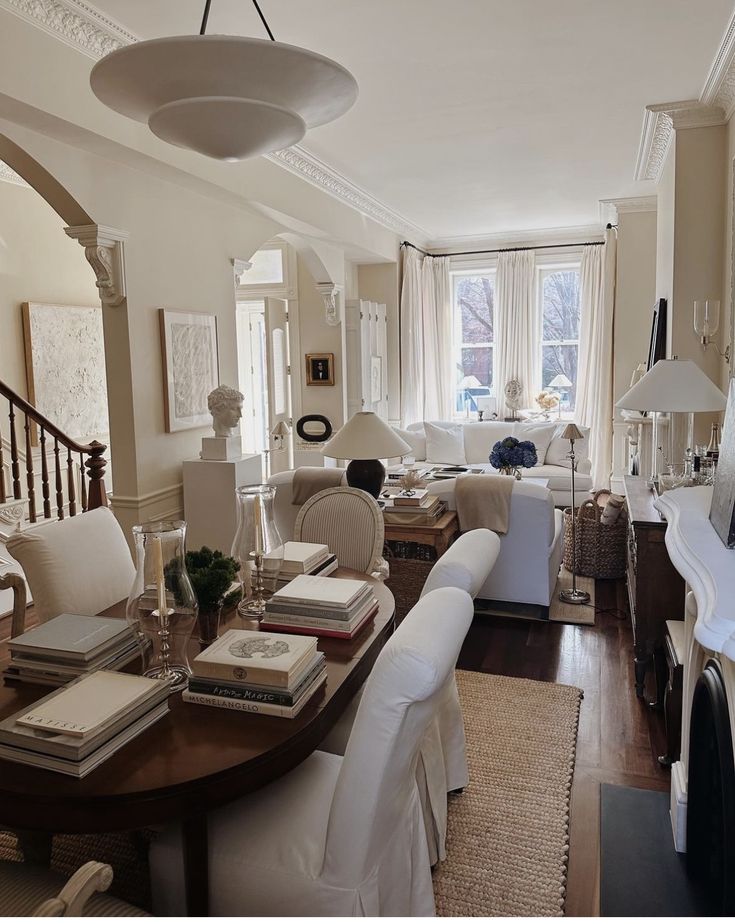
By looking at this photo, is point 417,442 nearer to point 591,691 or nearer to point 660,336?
point 660,336

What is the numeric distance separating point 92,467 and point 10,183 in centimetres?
292

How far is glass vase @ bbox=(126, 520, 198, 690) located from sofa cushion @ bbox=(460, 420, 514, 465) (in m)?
6.10

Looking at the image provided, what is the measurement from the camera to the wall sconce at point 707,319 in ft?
12.1

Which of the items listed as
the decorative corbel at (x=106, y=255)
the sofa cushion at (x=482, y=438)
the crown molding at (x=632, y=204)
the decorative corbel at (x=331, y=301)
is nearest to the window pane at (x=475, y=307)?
the sofa cushion at (x=482, y=438)

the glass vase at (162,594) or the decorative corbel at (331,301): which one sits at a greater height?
the decorative corbel at (331,301)

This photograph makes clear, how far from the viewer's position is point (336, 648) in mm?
1895

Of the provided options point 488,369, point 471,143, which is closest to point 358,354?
point 488,369

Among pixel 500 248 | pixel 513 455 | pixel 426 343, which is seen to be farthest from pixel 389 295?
pixel 513 455

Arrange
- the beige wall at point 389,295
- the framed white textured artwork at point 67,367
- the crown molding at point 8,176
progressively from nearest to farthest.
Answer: the crown molding at point 8,176 < the framed white textured artwork at point 67,367 < the beige wall at point 389,295

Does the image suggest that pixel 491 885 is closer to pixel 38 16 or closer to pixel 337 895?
pixel 337 895

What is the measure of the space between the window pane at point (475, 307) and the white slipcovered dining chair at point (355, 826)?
7387 millimetres

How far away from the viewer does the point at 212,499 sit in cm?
427

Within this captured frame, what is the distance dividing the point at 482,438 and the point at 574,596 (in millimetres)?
3410

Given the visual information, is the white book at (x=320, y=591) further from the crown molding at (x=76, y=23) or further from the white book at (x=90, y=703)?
the crown molding at (x=76, y=23)
